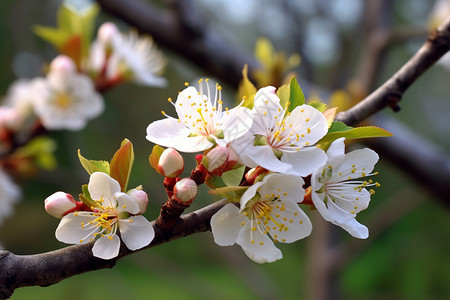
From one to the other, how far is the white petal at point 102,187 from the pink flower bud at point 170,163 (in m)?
0.05

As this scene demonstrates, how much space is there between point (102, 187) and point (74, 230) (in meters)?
0.05

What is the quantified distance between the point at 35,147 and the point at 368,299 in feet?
19.4

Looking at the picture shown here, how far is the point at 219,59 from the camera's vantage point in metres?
1.21

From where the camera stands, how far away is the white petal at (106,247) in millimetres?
409

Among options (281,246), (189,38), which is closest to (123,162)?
(189,38)

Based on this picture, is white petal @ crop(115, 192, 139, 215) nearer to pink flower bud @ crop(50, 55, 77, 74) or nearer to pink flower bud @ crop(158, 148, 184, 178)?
pink flower bud @ crop(158, 148, 184, 178)

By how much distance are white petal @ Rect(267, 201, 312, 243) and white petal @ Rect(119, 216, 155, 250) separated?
13 cm

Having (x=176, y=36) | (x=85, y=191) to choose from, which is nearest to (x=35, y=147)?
(x=176, y=36)

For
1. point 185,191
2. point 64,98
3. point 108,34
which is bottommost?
point 64,98

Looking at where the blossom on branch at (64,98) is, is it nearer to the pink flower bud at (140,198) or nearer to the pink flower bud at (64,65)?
the pink flower bud at (64,65)

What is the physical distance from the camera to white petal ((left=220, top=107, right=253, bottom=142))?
1.31 ft

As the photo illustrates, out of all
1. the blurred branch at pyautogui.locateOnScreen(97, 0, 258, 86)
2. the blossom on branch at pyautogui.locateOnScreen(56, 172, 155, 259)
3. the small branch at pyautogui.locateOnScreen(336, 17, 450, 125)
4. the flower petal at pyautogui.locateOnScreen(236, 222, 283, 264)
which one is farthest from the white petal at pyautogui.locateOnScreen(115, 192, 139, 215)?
Result: the blurred branch at pyautogui.locateOnScreen(97, 0, 258, 86)

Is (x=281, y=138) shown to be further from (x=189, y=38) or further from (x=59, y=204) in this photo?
(x=189, y=38)

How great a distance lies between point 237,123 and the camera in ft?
1.33
